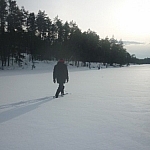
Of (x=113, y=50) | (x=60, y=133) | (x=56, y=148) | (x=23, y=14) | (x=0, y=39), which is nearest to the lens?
(x=56, y=148)

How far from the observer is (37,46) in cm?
5144

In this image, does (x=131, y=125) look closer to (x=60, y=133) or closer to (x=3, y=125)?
(x=60, y=133)

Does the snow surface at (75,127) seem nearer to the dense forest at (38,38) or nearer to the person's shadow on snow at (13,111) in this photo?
the person's shadow on snow at (13,111)

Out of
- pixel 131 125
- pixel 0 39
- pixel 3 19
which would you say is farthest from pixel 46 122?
pixel 3 19

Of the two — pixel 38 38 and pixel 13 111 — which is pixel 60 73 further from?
pixel 38 38

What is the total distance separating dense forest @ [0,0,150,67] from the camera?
139 ft

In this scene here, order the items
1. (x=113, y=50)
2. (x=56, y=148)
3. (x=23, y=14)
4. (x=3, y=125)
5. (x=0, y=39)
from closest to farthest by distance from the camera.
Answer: (x=56, y=148)
(x=3, y=125)
(x=0, y=39)
(x=23, y=14)
(x=113, y=50)

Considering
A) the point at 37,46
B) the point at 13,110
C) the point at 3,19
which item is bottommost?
the point at 13,110

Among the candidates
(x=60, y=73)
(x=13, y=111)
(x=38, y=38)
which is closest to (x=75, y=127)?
(x=13, y=111)

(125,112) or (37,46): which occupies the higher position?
(37,46)

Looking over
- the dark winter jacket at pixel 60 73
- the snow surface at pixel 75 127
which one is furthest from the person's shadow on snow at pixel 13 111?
the dark winter jacket at pixel 60 73

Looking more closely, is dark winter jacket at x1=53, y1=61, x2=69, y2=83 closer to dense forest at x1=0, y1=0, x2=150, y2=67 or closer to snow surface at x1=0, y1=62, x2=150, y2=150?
snow surface at x1=0, y1=62, x2=150, y2=150

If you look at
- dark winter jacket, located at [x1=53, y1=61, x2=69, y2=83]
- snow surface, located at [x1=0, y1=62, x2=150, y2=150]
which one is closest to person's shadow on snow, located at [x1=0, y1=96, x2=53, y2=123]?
snow surface, located at [x1=0, y1=62, x2=150, y2=150]

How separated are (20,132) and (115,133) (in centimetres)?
228
